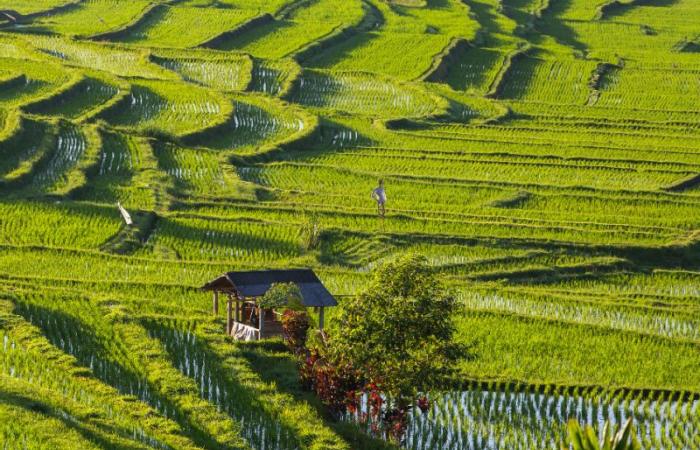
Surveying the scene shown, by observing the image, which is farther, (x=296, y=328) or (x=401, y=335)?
(x=296, y=328)

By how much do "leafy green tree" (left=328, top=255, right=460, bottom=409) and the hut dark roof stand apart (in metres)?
2.44

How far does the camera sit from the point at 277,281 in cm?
1841

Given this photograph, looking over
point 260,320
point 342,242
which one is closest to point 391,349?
point 260,320

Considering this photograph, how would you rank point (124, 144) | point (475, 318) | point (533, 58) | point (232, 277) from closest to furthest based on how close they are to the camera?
1. point (232, 277)
2. point (475, 318)
3. point (124, 144)
4. point (533, 58)

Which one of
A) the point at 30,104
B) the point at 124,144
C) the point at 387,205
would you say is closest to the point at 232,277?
the point at 387,205

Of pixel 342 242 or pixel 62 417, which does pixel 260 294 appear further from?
pixel 342 242

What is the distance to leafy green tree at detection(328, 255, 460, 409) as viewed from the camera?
1538cm

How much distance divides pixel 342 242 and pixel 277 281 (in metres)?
6.49

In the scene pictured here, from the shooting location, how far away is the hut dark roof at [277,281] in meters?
18.3

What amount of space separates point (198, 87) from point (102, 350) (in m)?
23.9

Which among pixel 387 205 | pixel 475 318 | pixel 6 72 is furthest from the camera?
pixel 6 72

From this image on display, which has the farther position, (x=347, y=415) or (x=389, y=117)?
(x=389, y=117)

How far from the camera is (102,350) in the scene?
56.0 ft

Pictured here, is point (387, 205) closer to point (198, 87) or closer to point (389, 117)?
point (389, 117)
